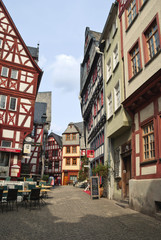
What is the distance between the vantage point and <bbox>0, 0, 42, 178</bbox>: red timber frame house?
20156 mm

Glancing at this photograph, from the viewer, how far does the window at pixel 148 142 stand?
29.6 ft

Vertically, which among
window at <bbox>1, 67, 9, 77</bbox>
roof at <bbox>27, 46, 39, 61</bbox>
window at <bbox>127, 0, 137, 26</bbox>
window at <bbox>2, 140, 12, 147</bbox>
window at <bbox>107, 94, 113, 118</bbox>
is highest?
roof at <bbox>27, 46, 39, 61</bbox>

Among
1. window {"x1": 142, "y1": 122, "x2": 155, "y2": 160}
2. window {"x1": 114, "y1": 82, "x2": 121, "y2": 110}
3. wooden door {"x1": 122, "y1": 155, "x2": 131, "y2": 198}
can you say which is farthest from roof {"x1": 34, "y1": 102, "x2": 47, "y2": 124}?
window {"x1": 142, "y1": 122, "x2": 155, "y2": 160}

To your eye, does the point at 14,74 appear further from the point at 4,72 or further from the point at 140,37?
the point at 140,37

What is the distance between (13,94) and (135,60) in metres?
14.2

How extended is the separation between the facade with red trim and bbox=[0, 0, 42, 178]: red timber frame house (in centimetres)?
1290

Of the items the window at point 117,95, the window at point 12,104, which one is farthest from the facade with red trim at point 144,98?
the window at point 12,104

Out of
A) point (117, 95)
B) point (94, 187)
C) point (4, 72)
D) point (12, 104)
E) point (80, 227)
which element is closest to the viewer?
point (80, 227)

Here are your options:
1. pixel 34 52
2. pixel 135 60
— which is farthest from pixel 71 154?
pixel 135 60

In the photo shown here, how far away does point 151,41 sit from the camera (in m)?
9.44

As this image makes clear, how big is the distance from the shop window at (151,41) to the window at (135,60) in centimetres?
85

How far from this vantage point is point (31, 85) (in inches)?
910

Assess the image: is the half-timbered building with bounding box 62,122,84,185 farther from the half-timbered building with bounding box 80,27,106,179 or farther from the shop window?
the shop window

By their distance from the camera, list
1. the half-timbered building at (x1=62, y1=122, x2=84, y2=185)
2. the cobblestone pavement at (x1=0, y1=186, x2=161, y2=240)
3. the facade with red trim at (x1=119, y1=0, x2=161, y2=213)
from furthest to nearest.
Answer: the half-timbered building at (x1=62, y1=122, x2=84, y2=185) < the facade with red trim at (x1=119, y1=0, x2=161, y2=213) < the cobblestone pavement at (x1=0, y1=186, x2=161, y2=240)
